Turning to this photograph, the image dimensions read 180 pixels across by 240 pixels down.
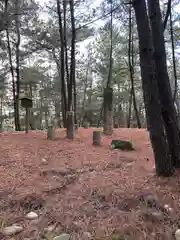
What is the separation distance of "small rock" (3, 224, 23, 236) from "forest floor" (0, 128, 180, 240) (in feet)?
0.18

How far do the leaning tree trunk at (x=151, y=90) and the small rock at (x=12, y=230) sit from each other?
2.29 m

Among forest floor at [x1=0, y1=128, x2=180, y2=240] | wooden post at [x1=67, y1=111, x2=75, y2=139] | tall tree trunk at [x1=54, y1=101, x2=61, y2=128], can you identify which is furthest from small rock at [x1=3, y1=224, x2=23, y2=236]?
tall tree trunk at [x1=54, y1=101, x2=61, y2=128]

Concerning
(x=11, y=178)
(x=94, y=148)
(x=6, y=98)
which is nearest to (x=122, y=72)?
(x=6, y=98)

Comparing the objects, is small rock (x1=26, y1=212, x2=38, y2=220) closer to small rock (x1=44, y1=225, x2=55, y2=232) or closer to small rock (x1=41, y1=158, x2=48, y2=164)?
small rock (x1=44, y1=225, x2=55, y2=232)

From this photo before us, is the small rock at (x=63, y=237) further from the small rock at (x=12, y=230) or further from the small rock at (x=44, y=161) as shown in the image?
the small rock at (x=44, y=161)

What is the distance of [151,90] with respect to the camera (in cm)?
374

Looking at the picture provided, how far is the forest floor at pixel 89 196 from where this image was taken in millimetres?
2594

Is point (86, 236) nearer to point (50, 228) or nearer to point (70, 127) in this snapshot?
Result: point (50, 228)

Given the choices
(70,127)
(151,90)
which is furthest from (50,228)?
(70,127)

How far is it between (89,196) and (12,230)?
1122 millimetres

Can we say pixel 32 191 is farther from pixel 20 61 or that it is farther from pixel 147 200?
pixel 20 61

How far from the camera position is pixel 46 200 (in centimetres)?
329

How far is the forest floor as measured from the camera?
259 centimetres

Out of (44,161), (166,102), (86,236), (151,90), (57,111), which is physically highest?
(57,111)
